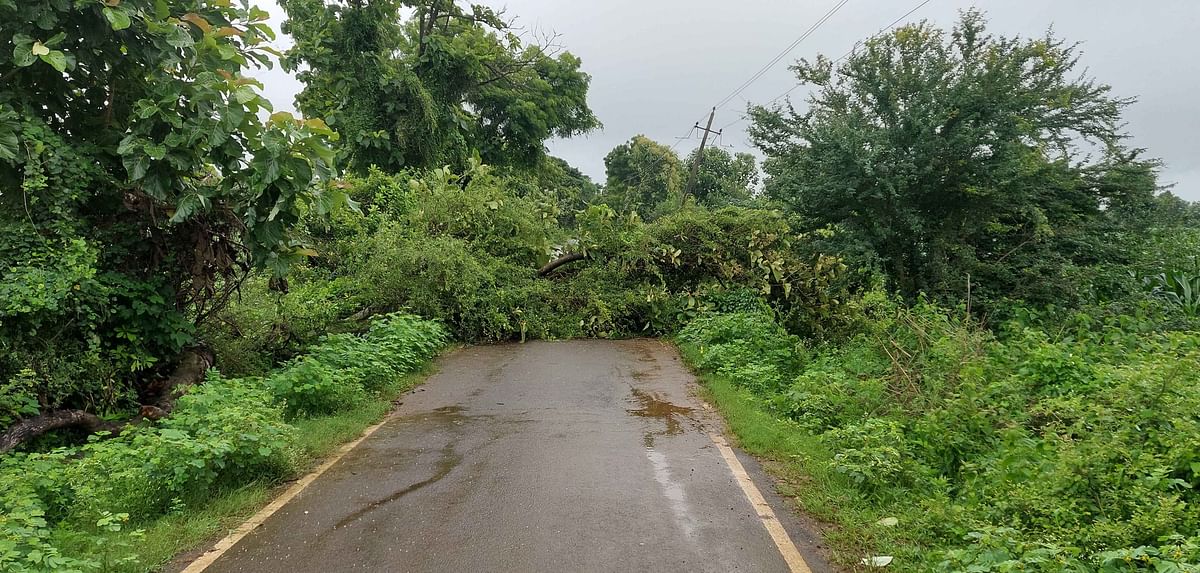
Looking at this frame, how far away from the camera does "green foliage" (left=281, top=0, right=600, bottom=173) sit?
2128cm

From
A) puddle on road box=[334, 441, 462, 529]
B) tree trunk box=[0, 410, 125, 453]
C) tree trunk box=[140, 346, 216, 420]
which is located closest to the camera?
puddle on road box=[334, 441, 462, 529]

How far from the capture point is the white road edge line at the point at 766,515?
441cm

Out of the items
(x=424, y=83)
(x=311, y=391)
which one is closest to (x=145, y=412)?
(x=311, y=391)

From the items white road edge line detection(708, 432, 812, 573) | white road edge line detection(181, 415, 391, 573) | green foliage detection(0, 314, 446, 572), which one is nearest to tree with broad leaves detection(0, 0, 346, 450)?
green foliage detection(0, 314, 446, 572)

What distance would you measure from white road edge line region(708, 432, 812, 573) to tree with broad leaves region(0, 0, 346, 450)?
4812 mm

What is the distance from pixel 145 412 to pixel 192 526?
3.60m

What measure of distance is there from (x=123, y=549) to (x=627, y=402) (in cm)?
600

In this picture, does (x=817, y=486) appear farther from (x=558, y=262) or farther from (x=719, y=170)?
(x=719, y=170)

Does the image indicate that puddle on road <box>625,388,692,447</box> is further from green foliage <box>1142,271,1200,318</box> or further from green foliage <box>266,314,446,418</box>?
green foliage <box>1142,271,1200,318</box>

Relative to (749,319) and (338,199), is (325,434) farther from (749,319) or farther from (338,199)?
(749,319)

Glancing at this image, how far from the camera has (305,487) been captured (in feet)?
19.5

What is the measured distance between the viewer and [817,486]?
5.85m

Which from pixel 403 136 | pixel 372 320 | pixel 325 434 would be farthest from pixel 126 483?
pixel 403 136

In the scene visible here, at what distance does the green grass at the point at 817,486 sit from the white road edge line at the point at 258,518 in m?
3.91
